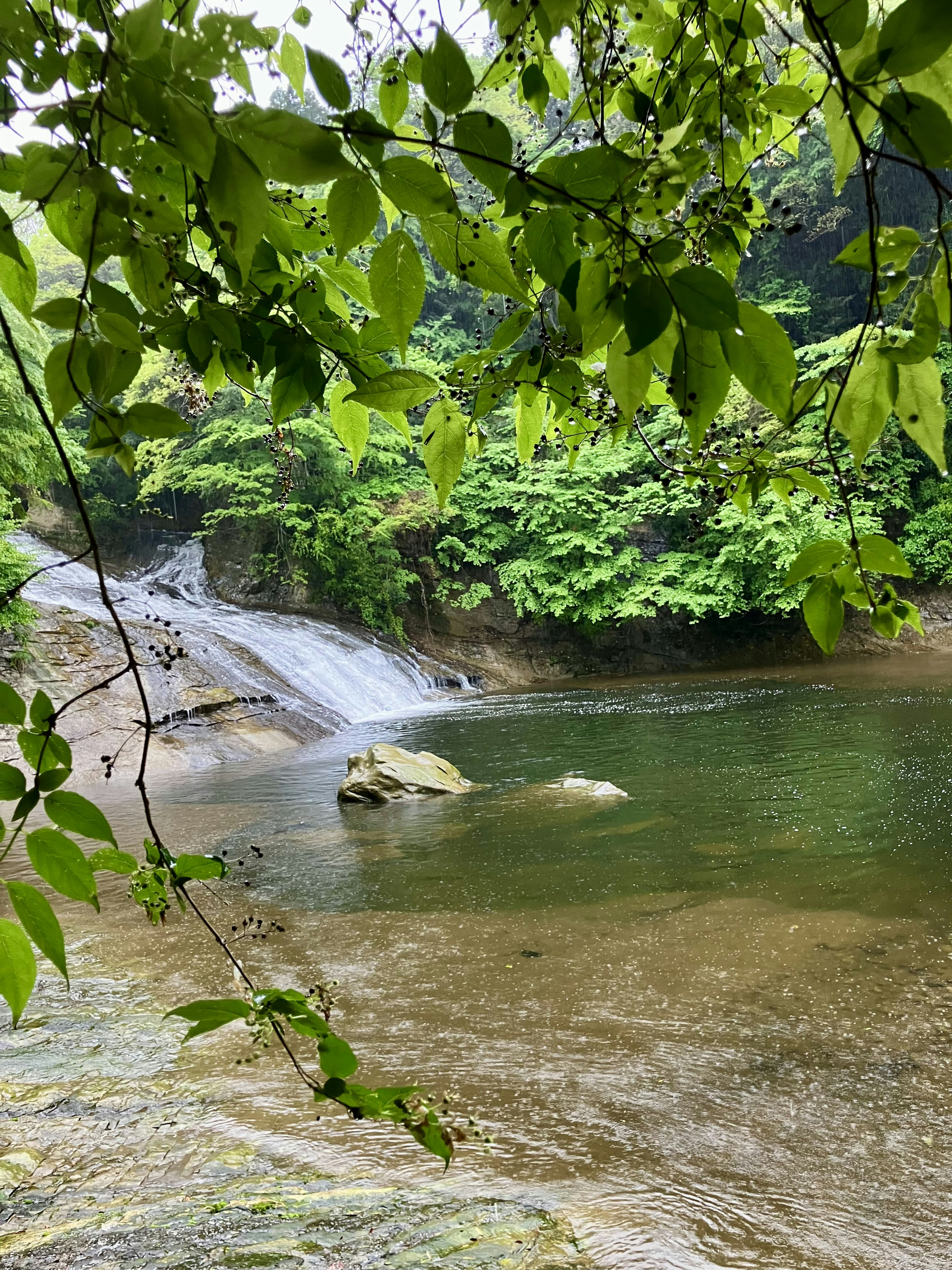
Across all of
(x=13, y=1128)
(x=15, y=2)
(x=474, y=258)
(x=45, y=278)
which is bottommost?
(x=13, y=1128)

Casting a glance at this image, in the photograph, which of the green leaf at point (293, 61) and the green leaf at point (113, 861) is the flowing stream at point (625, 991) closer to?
the green leaf at point (113, 861)

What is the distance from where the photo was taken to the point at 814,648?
19859mm

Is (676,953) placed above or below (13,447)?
below

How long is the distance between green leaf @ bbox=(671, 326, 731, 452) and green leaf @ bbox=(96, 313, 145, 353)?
45cm

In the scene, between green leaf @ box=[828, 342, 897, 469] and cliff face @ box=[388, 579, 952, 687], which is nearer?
green leaf @ box=[828, 342, 897, 469]

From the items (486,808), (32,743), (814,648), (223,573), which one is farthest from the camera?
(223,573)

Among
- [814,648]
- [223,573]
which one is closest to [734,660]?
[814,648]

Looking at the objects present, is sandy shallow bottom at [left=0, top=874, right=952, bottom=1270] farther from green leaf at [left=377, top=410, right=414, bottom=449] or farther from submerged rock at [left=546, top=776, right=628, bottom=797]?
submerged rock at [left=546, top=776, right=628, bottom=797]

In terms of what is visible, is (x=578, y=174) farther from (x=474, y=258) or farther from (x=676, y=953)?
(x=676, y=953)

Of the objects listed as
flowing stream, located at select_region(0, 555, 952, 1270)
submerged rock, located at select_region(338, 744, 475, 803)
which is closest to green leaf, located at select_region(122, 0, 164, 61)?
flowing stream, located at select_region(0, 555, 952, 1270)

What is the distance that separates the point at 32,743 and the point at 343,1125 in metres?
2.93

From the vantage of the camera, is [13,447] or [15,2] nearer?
[15,2]

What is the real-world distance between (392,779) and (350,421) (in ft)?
26.9

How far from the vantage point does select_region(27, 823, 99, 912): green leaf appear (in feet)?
2.17
